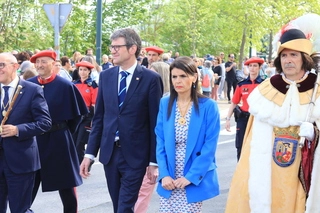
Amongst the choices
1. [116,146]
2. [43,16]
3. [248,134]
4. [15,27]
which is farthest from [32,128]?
[43,16]

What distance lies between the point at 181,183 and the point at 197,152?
0.90 ft

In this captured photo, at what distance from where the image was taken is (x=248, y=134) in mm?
5254

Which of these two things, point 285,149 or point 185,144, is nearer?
point 285,149

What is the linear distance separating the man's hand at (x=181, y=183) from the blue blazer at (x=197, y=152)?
27 millimetres

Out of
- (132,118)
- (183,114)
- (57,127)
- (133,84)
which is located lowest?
(57,127)

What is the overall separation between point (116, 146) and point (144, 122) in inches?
12.3

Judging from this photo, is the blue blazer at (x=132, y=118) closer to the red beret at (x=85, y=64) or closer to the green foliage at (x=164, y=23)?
the red beret at (x=85, y=64)

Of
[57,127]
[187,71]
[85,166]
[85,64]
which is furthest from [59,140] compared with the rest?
[85,64]

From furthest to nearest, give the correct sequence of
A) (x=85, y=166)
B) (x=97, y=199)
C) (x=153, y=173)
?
(x=97, y=199) → (x=85, y=166) → (x=153, y=173)

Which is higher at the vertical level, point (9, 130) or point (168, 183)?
point (9, 130)

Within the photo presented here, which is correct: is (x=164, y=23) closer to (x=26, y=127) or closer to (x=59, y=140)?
(x=59, y=140)

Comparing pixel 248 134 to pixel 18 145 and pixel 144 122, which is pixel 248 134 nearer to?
pixel 144 122

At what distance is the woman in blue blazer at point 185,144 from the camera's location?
5.16 meters

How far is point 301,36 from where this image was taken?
5051mm
